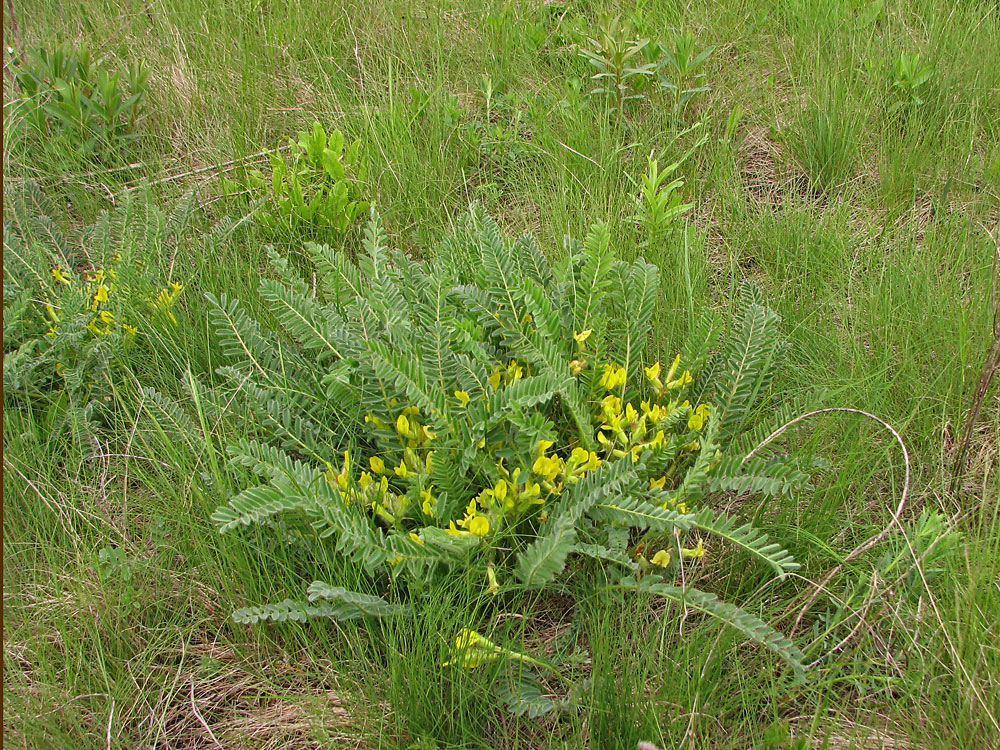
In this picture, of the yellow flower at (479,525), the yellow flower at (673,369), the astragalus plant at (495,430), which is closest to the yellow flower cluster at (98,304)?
the astragalus plant at (495,430)

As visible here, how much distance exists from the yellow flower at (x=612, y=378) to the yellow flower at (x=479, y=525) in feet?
1.63

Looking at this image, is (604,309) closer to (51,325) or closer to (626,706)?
(626,706)

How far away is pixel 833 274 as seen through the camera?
2.44 m

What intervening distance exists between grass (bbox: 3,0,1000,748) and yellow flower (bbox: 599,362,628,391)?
0.38 m

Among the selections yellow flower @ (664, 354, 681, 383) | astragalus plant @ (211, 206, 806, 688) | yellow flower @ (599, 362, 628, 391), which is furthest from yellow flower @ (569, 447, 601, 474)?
yellow flower @ (664, 354, 681, 383)

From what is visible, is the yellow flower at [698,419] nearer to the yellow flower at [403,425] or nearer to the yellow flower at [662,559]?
the yellow flower at [662,559]

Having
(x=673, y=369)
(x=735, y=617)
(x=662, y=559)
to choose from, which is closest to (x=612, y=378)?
(x=673, y=369)

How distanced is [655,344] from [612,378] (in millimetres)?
401

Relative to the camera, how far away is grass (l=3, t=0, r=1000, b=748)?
1.54 meters

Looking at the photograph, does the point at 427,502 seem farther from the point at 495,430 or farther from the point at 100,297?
the point at 100,297

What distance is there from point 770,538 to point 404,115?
2.11 m

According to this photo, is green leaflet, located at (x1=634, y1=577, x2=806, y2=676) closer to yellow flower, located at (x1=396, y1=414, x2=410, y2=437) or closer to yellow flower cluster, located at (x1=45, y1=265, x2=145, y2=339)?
yellow flower, located at (x1=396, y1=414, x2=410, y2=437)

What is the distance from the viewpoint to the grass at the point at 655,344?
1535 mm

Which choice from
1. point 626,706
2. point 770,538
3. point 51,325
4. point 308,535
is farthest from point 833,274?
point 51,325
